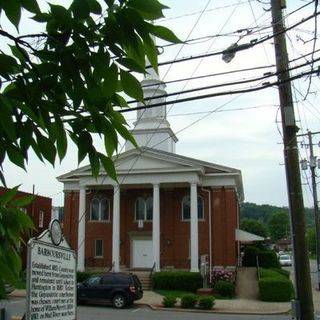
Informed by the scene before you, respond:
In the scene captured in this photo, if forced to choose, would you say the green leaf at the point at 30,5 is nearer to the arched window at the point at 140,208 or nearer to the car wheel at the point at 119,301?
the car wheel at the point at 119,301

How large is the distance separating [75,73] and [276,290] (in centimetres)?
3413

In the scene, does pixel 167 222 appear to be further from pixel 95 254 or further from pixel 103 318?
pixel 103 318

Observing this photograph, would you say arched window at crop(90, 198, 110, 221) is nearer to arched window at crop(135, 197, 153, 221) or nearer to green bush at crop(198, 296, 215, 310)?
arched window at crop(135, 197, 153, 221)

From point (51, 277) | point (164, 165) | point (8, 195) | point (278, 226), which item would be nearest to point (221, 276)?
point (164, 165)

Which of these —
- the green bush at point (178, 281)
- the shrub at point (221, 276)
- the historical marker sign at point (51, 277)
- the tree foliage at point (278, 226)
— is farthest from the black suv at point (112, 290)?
the tree foliage at point (278, 226)

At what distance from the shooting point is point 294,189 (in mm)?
12945

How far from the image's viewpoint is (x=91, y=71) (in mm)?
2250

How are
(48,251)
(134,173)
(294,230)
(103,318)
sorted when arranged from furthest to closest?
1. (134,173)
2. (103,318)
3. (294,230)
4. (48,251)

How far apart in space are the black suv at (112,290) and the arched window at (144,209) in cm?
1453

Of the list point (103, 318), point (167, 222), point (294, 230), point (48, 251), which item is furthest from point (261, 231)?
point (48, 251)

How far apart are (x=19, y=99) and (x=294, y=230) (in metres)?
11.3

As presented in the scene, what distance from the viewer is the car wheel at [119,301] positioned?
101ft

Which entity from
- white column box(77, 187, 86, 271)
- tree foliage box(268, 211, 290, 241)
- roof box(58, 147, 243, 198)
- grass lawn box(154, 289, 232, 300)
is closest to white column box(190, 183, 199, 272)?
roof box(58, 147, 243, 198)

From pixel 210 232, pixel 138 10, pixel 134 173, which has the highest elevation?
pixel 134 173
